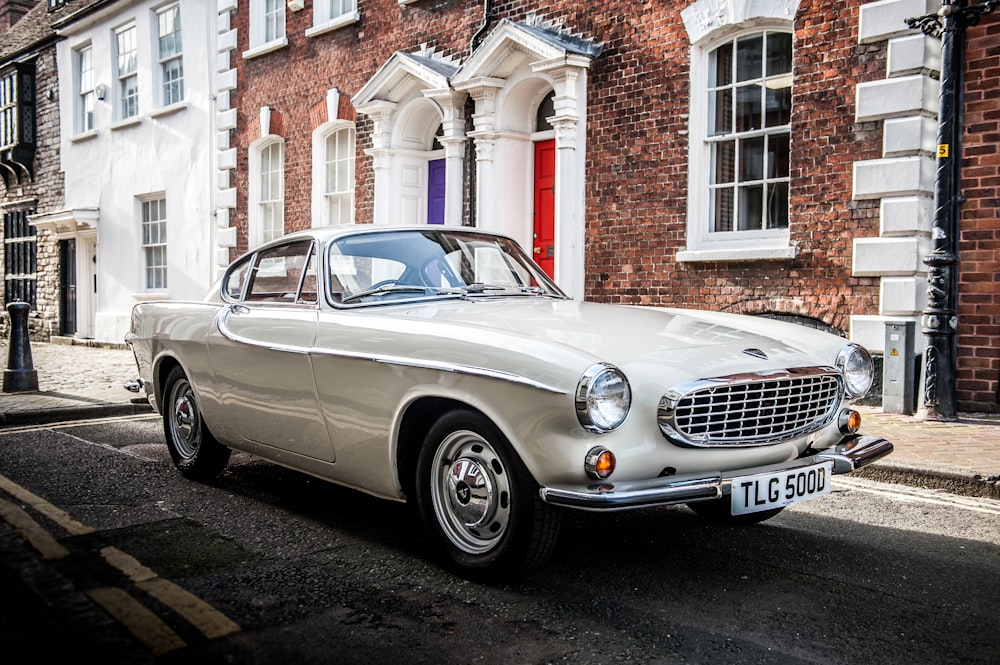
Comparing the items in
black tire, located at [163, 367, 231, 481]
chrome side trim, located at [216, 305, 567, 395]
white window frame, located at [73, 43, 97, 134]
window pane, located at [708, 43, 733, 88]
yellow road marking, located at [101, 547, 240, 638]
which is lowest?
yellow road marking, located at [101, 547, 240, 638]

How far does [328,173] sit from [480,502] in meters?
11.6

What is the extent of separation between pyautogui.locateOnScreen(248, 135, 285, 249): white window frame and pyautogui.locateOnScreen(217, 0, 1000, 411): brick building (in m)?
0.98

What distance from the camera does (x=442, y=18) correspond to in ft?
41.7

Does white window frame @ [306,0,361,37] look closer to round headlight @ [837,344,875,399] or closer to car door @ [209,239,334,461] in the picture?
car door @ [209,239,334,461]

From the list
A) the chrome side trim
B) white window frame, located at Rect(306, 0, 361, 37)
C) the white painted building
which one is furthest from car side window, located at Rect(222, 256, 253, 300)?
the white painted building

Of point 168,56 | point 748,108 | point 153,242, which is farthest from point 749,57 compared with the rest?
point 153,242

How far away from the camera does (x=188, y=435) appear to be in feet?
19.5

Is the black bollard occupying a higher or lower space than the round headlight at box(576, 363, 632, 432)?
lower

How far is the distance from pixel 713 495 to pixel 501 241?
8.08 feet

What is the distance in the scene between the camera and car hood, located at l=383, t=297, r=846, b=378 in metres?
3.71

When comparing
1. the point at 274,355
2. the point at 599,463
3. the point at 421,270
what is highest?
the point at 421,270

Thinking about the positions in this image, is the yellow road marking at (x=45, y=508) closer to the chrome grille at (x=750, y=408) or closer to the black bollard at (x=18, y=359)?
the chrome grille at (x=750, y=408)

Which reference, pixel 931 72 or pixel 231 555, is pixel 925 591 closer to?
pixel 231 555

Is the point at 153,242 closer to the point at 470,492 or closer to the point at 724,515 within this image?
the point at 724,515
